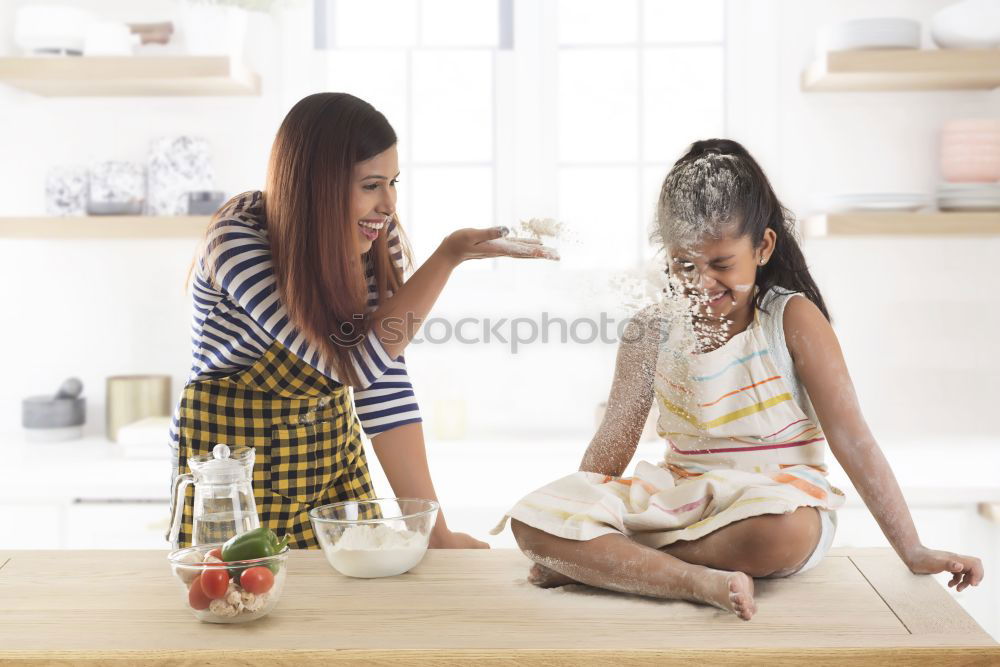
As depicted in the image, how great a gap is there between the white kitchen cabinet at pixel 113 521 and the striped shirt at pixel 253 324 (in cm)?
78

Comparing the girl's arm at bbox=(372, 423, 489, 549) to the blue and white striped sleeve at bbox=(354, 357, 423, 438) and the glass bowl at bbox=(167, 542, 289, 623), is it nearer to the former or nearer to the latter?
the blue and white striped sleeve at bbox=(354, 357, 423, 438)

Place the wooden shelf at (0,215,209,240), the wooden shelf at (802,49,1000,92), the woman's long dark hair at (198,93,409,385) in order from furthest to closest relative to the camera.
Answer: the wooden shelf at (0,215,209,240) < the wooden shelf at (802,49,1000,92) < the woman's long dark hair at (198,93,409,385)

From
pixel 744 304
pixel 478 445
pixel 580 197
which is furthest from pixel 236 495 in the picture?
pixel 580 197

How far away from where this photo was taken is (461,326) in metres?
2.18

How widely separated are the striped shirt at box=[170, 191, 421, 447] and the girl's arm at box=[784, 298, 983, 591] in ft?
1.68

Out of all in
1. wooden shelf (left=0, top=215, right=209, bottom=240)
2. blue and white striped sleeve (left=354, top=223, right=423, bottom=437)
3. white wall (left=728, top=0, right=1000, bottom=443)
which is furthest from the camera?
white wall (left=728, top=0, right=1000, bottom=443)

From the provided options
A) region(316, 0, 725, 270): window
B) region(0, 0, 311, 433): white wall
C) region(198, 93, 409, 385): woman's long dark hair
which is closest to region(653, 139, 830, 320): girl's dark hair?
region(198, 93, 409, 385): woman's long dark hair

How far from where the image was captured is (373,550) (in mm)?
1029

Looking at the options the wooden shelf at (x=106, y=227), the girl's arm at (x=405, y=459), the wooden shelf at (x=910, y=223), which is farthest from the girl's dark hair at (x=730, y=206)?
the wooden shelf at (x=106, y=227)

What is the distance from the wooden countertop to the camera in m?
0.82

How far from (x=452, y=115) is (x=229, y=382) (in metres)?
1.36

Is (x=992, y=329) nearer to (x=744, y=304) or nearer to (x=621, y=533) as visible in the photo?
(x=744, y=304)

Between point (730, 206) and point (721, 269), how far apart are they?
0.07 m

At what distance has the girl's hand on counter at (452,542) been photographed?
4.23 ft
